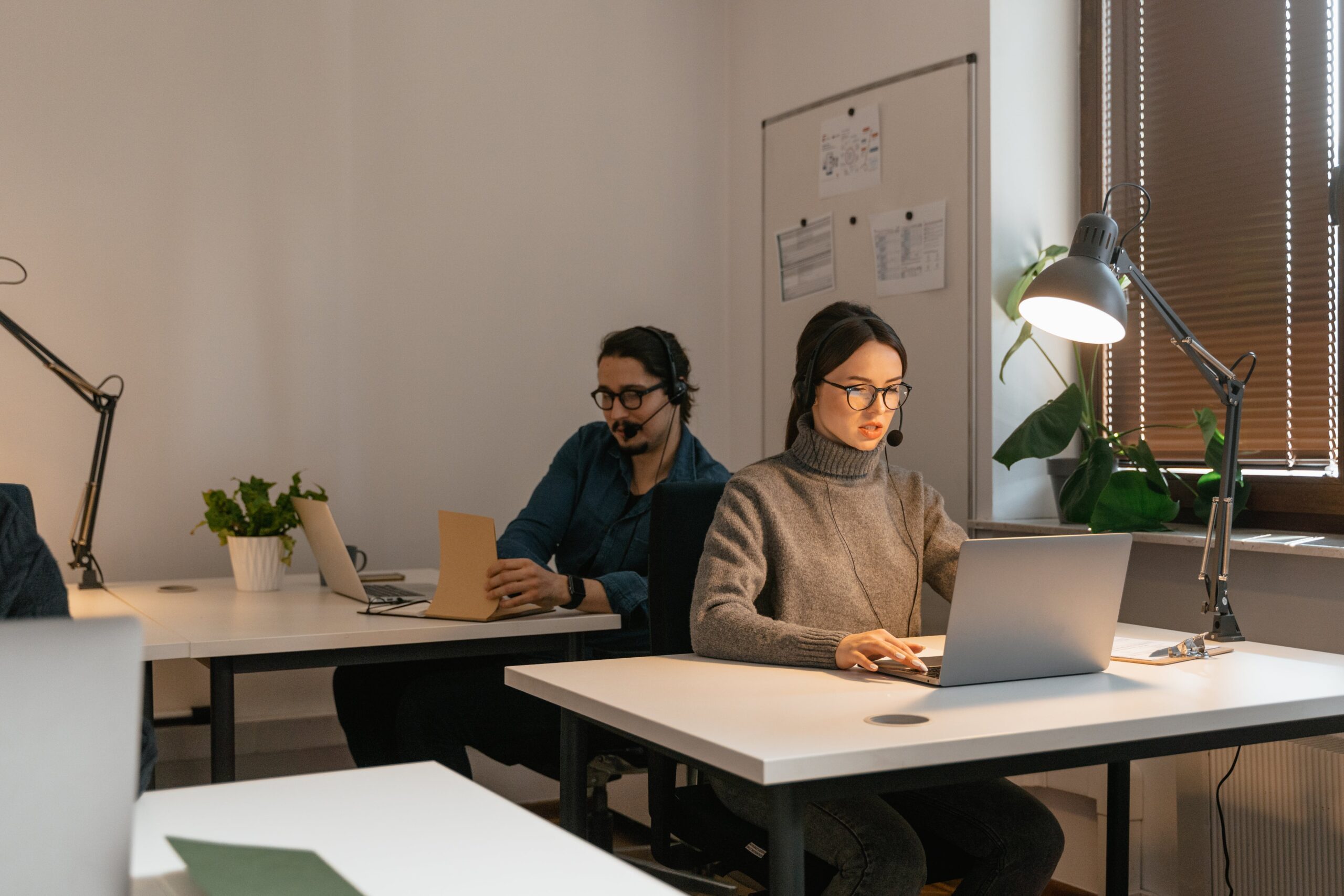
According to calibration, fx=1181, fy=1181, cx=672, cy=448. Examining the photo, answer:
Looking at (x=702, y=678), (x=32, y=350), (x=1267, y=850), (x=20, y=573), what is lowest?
(x=1267, y=850)

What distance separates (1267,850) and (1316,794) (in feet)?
0.52

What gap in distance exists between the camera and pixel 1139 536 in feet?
7.90

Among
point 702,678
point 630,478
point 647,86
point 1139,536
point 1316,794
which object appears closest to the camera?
point 702,678

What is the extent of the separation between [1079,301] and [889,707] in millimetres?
744

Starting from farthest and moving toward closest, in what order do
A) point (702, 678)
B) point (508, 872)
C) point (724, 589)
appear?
1. point (724, 589)
2. point (702, 678)
3. point (508, 872)

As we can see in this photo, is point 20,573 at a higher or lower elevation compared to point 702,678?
higher

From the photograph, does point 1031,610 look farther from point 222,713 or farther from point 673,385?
point 222,713

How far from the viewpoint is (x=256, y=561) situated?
2576 mm

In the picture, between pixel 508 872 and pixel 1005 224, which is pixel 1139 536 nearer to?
pixel 1005 224

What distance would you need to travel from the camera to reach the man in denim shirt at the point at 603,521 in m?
2.35

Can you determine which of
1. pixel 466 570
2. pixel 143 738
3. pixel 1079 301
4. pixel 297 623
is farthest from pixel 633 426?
pixel 143 738

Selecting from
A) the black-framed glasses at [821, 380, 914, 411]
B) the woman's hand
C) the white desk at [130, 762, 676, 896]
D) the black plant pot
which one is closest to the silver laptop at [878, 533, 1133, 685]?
the woman's hand

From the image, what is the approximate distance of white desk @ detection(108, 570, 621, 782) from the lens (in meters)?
1.94

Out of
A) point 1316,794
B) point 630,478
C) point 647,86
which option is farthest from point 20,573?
point 647,86
